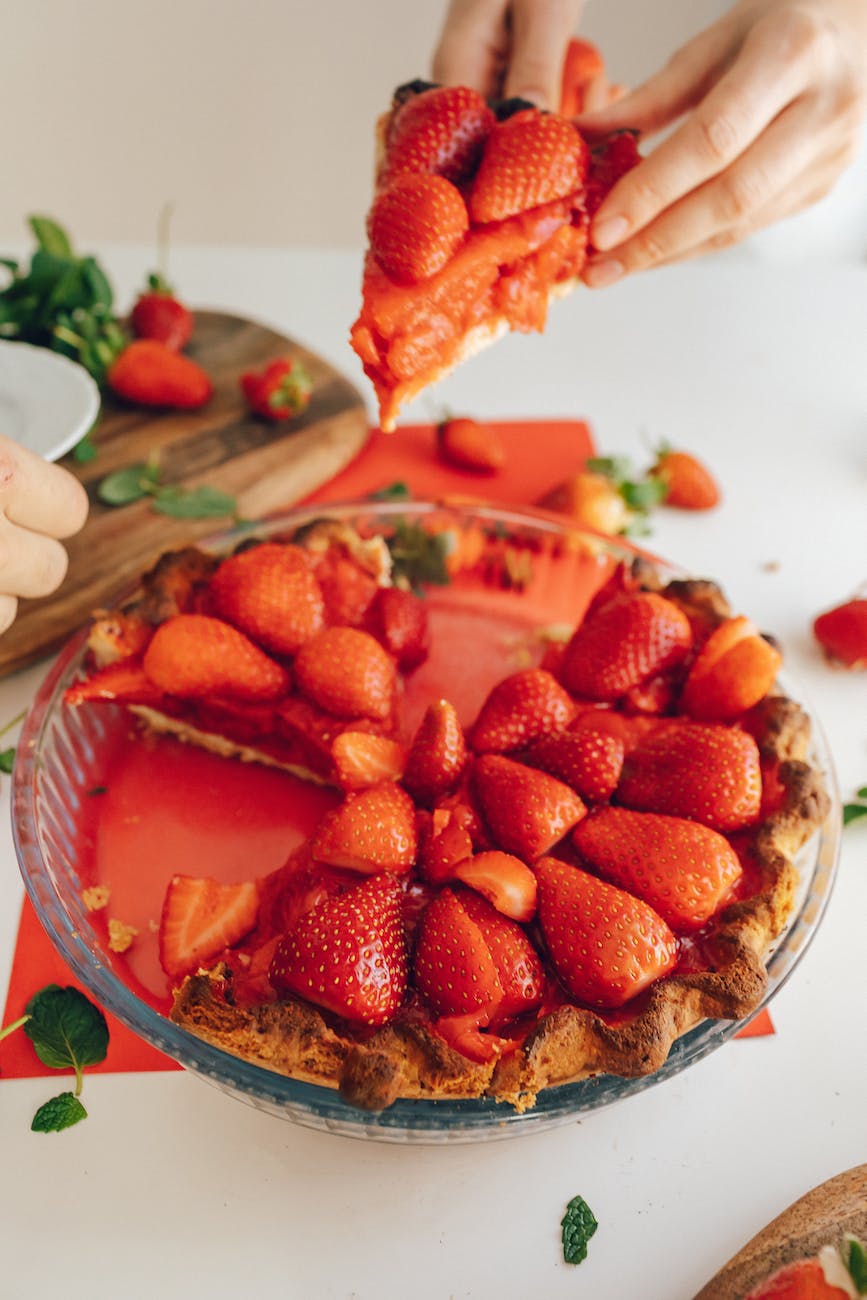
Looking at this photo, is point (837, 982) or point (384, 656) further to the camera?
point (384, 656)

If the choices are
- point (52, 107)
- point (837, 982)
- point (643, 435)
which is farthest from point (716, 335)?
point (52, 107)

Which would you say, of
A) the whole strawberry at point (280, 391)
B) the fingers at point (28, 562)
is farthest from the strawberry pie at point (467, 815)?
the whole strawberry at point (280, 391)

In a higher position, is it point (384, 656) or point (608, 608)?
point (608, 608)

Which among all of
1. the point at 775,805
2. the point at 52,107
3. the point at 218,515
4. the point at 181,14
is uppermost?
the point at 181,14

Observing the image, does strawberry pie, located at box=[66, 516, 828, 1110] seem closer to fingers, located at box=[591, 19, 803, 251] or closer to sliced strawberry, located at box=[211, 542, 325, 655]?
sliced strawberry, located at box=[211, 542, 325, 655]

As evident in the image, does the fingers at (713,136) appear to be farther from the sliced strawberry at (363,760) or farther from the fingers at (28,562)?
the fingers at (28,562)

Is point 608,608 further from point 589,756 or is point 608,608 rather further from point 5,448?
point 5,448

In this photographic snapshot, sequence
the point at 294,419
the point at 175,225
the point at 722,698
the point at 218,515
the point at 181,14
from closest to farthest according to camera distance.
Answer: the point at 722,698 → the point at 218,515 → the point at 294,419 → the point at 181,14 → the point at 175,225

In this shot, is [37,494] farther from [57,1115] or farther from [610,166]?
[610,166]
